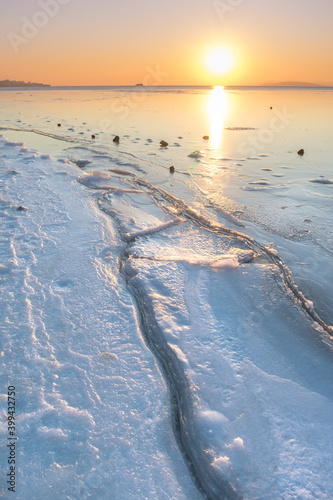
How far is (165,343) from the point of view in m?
1.95

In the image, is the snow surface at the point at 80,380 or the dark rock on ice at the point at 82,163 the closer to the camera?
the snow surface at the point at 80,380

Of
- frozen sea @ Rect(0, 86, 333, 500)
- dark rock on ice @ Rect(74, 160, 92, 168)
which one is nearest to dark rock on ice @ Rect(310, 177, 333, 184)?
frozen sea @ Rect(0, 86, 333, 500)

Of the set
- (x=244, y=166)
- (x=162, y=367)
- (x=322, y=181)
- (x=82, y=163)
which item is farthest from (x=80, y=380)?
(x=244, y=166)

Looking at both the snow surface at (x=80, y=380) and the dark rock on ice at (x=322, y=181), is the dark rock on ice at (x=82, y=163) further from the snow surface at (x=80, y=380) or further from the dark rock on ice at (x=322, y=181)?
the dark rock on ice at (x=322, y=181)

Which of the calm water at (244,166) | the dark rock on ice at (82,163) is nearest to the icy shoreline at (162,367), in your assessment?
the calm water at (244,166)

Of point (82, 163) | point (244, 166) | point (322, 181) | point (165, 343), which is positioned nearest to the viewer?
point (165, 343)

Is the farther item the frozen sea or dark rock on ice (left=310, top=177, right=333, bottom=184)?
dark rock on ice (left=310, top=177, right=333, bottom=184)

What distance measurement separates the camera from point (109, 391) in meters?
1.62

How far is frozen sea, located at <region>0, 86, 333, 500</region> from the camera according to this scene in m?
1.31

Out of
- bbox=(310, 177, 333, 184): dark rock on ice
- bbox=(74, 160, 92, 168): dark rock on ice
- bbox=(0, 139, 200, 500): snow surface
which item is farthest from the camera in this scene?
bbox=(74, 160, 92, 168): dark rock on ice

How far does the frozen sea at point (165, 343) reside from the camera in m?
1.31

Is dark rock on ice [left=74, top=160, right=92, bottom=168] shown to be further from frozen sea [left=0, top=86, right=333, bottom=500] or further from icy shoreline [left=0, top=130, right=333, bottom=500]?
icy shoreline [left=0, top=130, right=333, bottom=500]

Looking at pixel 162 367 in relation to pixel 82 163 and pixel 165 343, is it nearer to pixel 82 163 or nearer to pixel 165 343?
pixel 165 343

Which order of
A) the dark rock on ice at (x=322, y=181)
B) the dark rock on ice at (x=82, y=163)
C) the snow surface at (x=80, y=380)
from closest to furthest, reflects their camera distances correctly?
the snow surface at (x=80, y=380)
the dark rock on ice at (x=322, y=181)
the dark rock on ice at (x=82, y=163)
